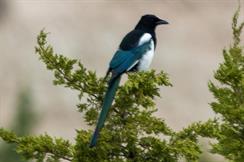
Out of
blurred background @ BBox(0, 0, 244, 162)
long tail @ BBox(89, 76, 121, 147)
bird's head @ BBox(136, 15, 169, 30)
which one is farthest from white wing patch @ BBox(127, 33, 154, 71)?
blurred background @ BBox(0, 0, 244, 162)

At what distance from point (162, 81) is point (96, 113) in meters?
0.70

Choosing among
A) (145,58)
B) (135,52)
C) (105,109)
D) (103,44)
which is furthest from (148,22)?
(103,44)

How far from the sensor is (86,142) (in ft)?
32.0

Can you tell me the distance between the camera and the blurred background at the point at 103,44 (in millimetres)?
97312

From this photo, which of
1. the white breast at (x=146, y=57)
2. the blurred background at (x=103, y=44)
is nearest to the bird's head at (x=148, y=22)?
the white breast at (x=146, y=57)

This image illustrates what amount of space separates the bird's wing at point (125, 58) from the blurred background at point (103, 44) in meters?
75.7

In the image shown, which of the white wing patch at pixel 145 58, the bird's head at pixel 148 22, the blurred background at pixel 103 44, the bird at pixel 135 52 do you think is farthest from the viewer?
the blurred background at pixel 103 44

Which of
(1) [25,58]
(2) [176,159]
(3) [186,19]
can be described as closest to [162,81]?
(2) [176,159]

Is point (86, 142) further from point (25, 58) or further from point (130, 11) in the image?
point (130, 11)

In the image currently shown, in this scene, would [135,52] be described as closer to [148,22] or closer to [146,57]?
[146,57]

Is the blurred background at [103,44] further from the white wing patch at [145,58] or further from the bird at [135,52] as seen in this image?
the white wing patch at [145,58]

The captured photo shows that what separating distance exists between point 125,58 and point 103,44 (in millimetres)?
93193

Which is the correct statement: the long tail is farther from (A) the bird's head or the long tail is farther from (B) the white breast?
(A) the bird's head

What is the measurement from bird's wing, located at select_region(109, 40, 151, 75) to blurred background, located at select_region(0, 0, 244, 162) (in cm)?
7568
